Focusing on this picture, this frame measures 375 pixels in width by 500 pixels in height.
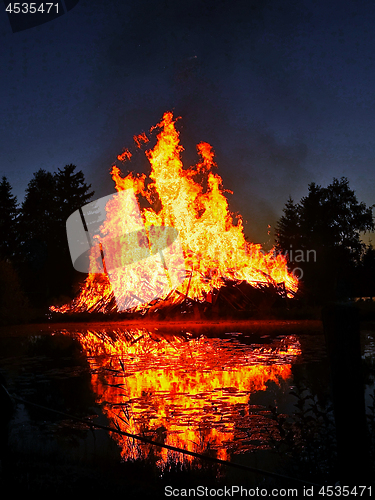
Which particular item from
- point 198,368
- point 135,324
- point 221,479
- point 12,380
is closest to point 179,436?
point 221,479

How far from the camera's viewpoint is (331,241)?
50.8 m

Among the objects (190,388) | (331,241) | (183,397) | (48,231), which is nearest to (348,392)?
(183,397)

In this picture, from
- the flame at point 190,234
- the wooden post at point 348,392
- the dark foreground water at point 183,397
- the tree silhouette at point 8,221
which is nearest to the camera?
the wooden post at point 348,392

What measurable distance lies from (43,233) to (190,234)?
32.5 meters

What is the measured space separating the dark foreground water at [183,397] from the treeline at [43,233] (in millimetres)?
33262

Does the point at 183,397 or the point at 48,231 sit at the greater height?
the point at 48,231

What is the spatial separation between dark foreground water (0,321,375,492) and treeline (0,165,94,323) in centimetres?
3326

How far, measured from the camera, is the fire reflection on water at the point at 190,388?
7184mm

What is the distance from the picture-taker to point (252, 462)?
6277 millimetres

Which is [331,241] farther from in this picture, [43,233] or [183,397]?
[183,397]

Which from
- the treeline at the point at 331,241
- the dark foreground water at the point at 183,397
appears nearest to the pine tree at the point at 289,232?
the treeline at the point at 331,241

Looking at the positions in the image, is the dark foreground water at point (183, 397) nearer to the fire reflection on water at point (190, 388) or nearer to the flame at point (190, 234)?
the fire reflection on water at point (190, 388)

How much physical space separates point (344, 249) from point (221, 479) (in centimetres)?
4781

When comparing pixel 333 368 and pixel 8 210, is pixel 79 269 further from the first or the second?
pixel 333 368
